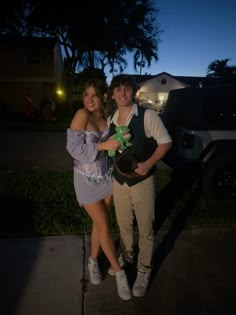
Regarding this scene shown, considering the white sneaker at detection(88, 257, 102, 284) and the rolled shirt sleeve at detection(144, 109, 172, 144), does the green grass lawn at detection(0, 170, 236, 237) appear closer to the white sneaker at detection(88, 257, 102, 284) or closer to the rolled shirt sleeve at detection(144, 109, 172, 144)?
the white sneaker at detection(88, 257, 102, 284)

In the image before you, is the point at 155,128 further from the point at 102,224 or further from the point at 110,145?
the point at 102,224

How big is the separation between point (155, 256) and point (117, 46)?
26095mm

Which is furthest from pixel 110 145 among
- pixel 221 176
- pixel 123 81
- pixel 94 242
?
pixel 221 176

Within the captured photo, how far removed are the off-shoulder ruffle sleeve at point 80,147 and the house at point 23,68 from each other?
21.1 metres

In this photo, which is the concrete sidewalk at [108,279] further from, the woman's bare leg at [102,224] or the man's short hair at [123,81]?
the man's short hair at [123,81]

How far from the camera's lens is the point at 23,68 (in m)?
22.5

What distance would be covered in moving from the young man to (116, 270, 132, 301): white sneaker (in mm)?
78

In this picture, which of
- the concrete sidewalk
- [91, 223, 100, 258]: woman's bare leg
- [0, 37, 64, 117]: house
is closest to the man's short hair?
[91, 223, 100, 258]: woman's bare leg

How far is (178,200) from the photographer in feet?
16.3

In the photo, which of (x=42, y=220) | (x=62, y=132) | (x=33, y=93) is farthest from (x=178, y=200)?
(x=33, y=93)

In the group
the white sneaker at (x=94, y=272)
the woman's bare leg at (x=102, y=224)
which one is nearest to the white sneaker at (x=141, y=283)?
the woman's bare leg at (x=102, y=224)

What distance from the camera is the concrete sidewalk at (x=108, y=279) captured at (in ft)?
8.20

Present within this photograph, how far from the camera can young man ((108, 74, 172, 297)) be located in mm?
2395

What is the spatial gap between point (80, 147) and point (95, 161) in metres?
0.20
